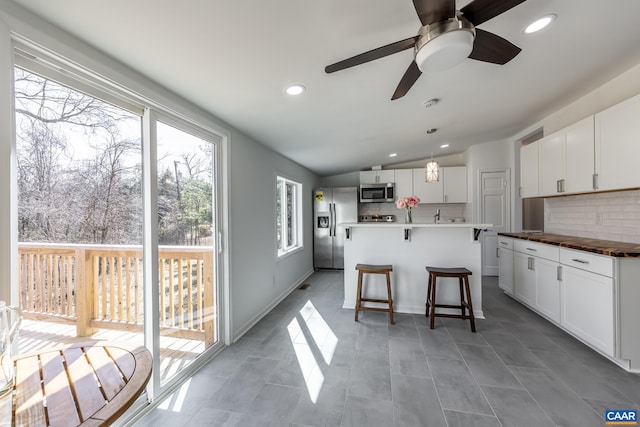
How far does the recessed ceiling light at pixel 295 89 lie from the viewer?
1.94 m

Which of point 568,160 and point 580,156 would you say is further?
point 568,160

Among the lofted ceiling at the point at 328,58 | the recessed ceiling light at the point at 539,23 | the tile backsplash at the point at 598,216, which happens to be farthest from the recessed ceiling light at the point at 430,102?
the tile backsplash at the point at 598,216

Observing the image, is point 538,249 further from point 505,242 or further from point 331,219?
point 331,219

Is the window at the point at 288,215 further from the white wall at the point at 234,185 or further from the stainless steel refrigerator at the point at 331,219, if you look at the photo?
the stainless steel refrigerator at the point at 331,219

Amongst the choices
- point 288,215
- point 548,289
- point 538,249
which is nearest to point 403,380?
point 548,289

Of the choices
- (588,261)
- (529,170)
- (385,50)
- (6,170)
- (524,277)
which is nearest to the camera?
(6,170)

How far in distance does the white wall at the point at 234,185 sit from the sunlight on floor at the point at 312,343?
559 millimetres

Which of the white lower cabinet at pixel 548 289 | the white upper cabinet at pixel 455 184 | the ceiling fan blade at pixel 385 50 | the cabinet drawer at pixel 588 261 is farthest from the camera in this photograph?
the white upper cabinet at pixel 455 184

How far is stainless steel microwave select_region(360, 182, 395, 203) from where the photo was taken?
5.54 m

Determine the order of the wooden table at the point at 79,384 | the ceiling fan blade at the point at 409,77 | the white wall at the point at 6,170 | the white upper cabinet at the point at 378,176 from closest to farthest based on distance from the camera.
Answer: the wooden table at the point at 79,384 → the white wall at the point at 6,170 → the ceiling fan blade at the point at 409,77 → the white upper cabinet at the point at 378,176

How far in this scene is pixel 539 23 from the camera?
63.1 inches

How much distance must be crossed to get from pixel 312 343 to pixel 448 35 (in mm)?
2605

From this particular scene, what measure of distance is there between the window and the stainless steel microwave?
152cm

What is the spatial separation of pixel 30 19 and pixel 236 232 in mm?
1946
